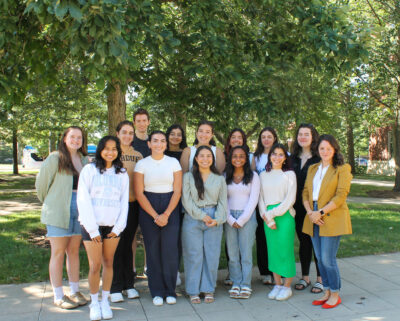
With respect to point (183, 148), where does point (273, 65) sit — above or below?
above

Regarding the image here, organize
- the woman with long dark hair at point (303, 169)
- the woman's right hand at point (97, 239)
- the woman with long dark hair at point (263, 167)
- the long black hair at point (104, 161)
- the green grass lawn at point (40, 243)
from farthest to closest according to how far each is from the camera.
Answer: the green grass lawn at point (40, 243), the woman with long dark hair at point (263, 167), the woman with long dark hair at point (303, 169), the long black hair at point (104, 161), the woman's right hand at point (97, 239)

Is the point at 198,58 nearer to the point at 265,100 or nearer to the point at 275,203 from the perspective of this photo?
the point at 265,100

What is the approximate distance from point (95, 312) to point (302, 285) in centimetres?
247

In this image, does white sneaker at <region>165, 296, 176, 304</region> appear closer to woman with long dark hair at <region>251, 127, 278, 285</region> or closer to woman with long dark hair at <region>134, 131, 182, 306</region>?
woman with long dark hair at <region>134, 131, 182, 306</region>

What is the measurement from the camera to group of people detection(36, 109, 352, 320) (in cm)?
410

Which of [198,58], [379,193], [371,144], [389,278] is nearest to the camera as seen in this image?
[389,278]

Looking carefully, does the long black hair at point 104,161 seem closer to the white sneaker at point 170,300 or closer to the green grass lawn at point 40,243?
the white sneaker at point 170,300

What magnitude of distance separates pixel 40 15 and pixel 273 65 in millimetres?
3715

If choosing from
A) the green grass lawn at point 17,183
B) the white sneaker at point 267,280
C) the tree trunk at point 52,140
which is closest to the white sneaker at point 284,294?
the white sneaker at point 267,280

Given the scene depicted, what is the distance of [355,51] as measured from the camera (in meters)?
5.18

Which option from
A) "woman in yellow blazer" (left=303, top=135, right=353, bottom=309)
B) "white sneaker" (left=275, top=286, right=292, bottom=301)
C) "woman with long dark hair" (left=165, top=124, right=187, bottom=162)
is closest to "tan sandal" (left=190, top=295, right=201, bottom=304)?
"white sneaker" (left=275, top=286, right=292, bottom=301)

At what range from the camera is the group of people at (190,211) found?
4098 mm

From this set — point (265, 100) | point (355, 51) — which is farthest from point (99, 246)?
point (355, 51)

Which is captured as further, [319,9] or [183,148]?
[319,9]
